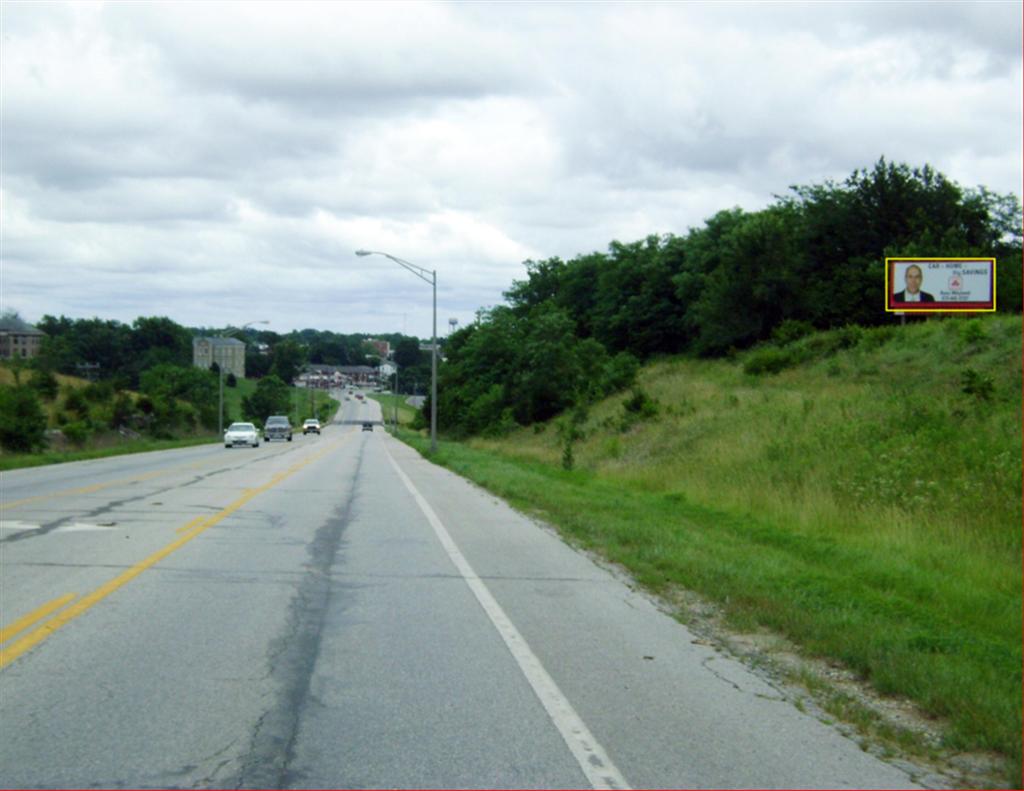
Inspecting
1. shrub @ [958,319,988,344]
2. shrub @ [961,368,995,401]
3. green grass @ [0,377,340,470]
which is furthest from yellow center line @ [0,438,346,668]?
shrub @ [958,319,988,344]

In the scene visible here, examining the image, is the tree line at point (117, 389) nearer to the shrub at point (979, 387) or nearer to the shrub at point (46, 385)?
the shrub at point (46, 385)

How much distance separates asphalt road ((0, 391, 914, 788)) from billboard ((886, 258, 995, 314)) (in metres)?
8.22

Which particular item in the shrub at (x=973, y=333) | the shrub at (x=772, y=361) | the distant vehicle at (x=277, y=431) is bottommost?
the distant vehicle at (x=277, y=431)

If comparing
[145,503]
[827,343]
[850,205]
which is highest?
[850,205]

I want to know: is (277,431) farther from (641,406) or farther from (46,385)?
(641,406)

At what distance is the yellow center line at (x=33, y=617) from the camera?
30.2 feet

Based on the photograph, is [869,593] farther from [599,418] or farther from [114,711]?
[599,418]

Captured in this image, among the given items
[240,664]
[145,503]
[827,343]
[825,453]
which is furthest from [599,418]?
[240,664]

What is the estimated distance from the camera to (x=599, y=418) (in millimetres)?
54719

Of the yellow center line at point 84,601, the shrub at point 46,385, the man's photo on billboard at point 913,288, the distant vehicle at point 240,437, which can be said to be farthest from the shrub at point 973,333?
the shrub at point 46,385

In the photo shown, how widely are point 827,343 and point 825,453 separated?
63.1 feet

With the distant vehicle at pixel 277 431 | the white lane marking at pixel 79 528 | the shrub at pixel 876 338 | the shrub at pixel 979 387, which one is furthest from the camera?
the distant vehicle at pixel 277 431

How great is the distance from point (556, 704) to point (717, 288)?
53.8m

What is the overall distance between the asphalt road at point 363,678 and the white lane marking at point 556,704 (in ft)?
0.08
